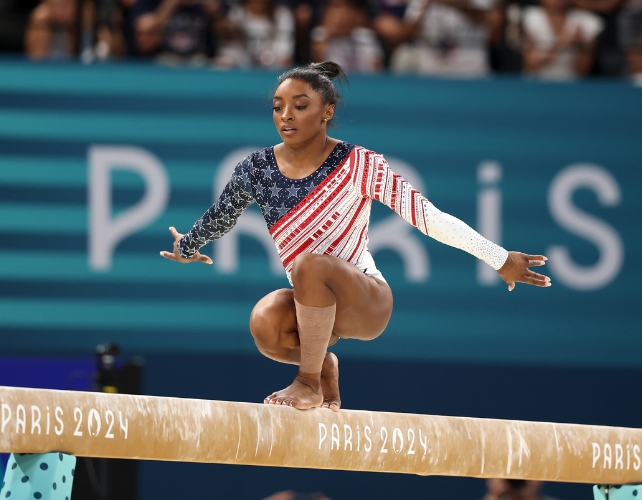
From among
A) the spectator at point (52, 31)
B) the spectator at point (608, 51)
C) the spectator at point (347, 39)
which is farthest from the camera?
the spectator at point (608, 51)

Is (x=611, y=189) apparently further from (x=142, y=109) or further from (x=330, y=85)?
(x=330, y=85)

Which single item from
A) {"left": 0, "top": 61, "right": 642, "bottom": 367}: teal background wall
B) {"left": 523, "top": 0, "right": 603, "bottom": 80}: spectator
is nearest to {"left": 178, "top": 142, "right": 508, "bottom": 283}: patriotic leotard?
{"left": 0, "top": 61, "right": 642, "bottom": 367}: teal background wall

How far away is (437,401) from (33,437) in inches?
167

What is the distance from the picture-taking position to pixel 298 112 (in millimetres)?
3838

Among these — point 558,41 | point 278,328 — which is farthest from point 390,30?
point 278,328

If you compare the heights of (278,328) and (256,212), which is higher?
(256,212)

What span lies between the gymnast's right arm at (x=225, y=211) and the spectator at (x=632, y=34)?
4.60 m

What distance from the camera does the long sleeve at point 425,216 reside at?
3.76 meters

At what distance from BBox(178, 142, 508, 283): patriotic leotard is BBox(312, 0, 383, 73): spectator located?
11.4ft

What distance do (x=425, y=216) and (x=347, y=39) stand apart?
151 inches

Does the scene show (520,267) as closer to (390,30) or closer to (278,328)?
(278,328)

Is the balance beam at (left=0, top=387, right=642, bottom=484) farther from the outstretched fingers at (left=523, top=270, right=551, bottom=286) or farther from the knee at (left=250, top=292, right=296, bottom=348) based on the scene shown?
the outstretched fingers at (left=523, top=270, right=551, bottom=286)

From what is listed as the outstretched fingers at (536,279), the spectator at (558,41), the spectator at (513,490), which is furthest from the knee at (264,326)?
the spectator at (558,41)

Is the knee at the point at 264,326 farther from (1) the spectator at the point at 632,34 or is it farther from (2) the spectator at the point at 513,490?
(1) the spectator at the point at 632,34
